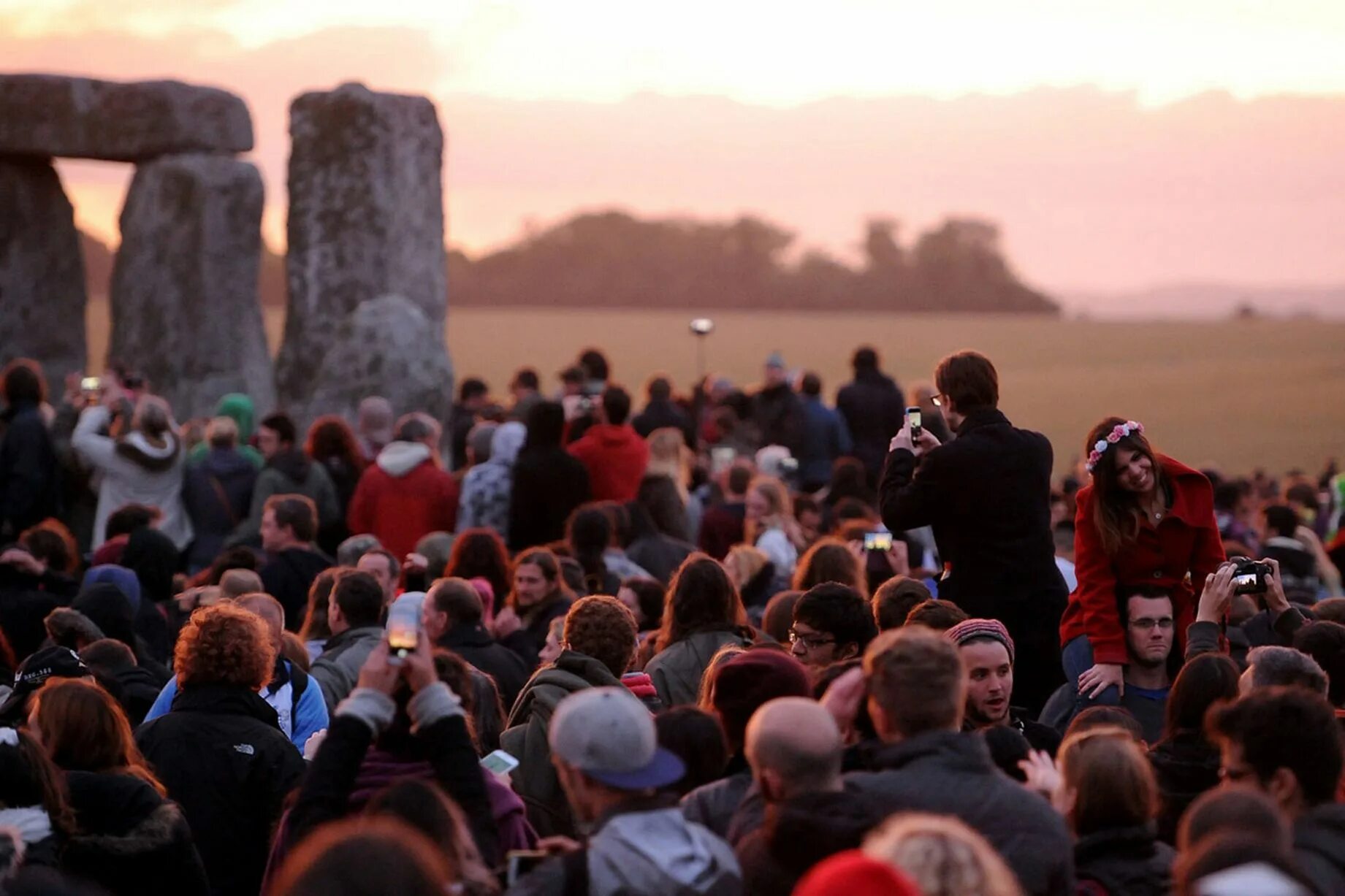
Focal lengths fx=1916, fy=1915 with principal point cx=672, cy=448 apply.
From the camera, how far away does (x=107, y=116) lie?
16.8m

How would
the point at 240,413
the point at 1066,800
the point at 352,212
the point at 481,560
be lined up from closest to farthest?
the point at 1066,800
the point at 481,560
the point at 240,413
the point at 352,212

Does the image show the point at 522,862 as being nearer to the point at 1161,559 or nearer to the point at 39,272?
the point at 1161,559

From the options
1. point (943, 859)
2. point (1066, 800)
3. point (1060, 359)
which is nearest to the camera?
point (943, 859)

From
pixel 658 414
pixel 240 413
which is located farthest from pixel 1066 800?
pixel 658 414

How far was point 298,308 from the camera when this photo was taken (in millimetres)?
15898

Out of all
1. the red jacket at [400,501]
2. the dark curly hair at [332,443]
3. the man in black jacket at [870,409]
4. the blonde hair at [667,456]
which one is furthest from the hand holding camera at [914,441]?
the man in black jacket at [870,409]

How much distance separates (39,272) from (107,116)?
1759 millimetres

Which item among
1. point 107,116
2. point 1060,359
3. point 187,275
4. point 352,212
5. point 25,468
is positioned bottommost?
point 1060,359

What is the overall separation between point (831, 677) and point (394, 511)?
18.1 ft

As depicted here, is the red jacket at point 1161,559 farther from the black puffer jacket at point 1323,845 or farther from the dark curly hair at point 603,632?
the black puffer jacket at point 1323,845

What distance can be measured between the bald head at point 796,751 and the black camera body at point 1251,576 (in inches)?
95.2

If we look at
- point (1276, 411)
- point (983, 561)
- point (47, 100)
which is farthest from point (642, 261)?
point (983, 561)

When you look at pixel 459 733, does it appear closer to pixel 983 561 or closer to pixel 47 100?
pixel 983 561

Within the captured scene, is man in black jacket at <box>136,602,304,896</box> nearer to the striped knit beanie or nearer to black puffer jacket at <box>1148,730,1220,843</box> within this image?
the striped knit beanie
